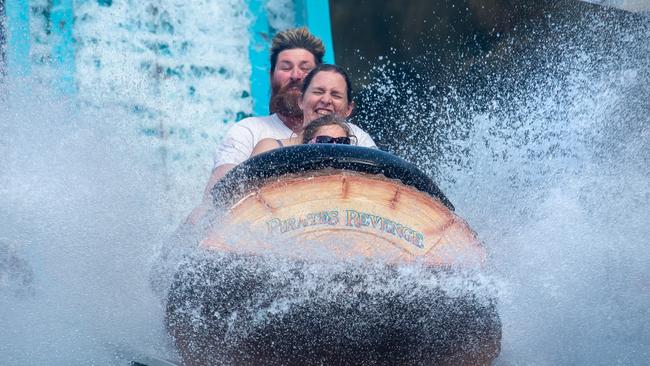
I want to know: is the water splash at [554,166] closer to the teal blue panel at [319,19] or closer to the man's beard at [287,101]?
the teal blue panel at [319,19]

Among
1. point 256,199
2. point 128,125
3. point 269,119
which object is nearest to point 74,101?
point 128,125

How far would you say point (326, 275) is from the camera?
163 centimetres

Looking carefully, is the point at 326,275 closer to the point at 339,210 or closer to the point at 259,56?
the point at 339,210

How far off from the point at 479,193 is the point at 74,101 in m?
2.00

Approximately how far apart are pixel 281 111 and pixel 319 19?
4.39 feet

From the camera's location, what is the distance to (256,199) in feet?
5.62

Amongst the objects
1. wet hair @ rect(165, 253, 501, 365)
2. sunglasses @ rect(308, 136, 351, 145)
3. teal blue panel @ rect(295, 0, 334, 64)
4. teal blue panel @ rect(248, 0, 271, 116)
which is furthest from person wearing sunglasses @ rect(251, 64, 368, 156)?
teal blue panel @ rect(295, 0, 334, 64)

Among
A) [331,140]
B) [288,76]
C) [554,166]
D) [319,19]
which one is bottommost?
[331,140]

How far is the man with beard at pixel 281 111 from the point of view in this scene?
2.77m

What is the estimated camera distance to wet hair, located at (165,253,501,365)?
1600 millimetres

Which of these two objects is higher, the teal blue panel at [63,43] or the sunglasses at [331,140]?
the teal blue panel at [63,43]

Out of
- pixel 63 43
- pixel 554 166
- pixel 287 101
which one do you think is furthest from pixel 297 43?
pixel 554 166

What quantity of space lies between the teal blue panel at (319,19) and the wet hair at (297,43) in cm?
87

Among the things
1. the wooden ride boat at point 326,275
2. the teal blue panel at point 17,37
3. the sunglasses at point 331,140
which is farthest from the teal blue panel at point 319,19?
the wooden ride boat at point 326,275
